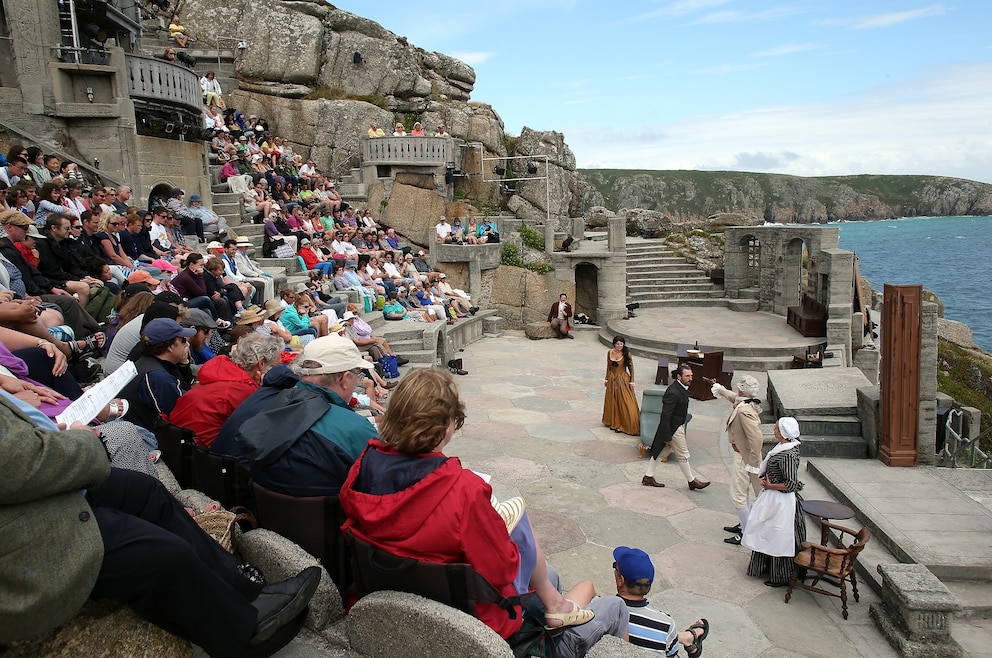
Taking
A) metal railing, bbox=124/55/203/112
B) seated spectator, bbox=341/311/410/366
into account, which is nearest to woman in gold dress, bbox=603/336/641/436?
seated spectator, bbox=341/311/410/366

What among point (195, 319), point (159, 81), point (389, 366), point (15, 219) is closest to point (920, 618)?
point (195, 319)

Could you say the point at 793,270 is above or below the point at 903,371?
above

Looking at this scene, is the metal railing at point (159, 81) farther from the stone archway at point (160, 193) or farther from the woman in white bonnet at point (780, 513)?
the woman in white bonnet at point (780, 513)

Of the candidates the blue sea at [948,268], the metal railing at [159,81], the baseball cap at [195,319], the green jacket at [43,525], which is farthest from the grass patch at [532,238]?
the blue sea at [948,268]

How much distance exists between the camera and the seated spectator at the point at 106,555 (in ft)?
7.25

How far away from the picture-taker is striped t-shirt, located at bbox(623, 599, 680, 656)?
153 inches

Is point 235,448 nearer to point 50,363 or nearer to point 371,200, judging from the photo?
point 50,363

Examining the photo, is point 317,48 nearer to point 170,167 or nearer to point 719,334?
point 170,167

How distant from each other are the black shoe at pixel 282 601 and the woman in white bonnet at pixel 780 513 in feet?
13.8

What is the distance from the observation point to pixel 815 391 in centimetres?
1030

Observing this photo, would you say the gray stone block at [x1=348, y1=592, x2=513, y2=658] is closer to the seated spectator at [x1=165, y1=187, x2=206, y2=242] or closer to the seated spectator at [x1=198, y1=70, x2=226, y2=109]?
the seated spectator at [x1=165, y1=187, x2=206, y2=242]

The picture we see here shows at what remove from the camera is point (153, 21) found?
25562mm

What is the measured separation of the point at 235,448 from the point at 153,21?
89.2 ft

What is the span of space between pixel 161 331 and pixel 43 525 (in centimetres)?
274
